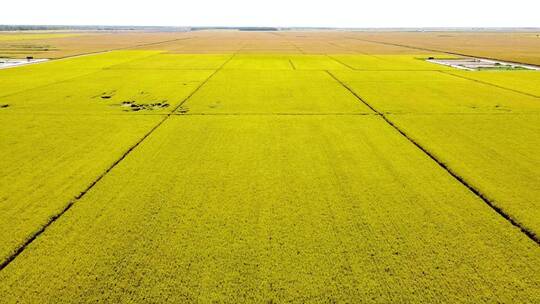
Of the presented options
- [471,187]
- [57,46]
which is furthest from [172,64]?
[57,46]

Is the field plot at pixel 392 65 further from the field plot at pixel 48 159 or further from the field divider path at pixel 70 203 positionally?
the field plot at pixel 48 159

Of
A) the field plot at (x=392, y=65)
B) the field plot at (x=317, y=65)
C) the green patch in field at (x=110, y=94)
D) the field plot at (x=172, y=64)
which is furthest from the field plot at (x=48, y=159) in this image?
the field plot at (x=392, y=65)

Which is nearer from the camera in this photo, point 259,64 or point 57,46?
point 259,64

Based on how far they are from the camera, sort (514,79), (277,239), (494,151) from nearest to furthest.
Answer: (277,239) < (494,151) < (514,79)

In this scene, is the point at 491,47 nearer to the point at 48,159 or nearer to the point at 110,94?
the point at 110,94

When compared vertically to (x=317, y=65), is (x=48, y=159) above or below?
below

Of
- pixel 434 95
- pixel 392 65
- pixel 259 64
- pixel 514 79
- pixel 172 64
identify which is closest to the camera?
pixel 434 95

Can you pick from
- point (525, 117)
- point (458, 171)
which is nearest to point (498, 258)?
point (458, 171)

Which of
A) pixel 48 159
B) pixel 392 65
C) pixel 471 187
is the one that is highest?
pixel 392 65
